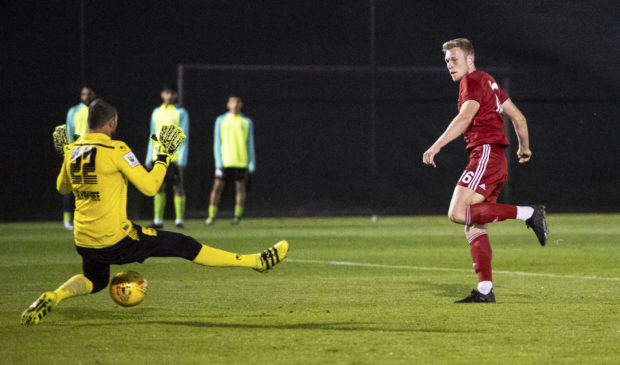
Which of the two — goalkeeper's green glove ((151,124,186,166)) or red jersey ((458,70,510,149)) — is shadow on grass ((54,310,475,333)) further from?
red jersey ((458,70,510,149))

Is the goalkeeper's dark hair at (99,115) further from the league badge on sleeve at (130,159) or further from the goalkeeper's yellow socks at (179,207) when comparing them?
the goalkeeper's yellow socks at (179,207)

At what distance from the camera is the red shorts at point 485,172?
25.6 feet

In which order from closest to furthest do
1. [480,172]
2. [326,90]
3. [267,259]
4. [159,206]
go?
[267,259] → [480,172] → [159,206] → [326,90]

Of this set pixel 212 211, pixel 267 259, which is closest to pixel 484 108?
pixel 267 259

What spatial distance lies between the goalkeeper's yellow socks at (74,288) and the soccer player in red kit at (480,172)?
272 centimetres

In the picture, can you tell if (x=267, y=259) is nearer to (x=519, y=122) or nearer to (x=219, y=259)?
(x=219, y=259)

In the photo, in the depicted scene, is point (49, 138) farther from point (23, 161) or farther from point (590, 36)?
point (590, 36)

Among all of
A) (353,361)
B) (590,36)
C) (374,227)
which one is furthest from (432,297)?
(590,36)

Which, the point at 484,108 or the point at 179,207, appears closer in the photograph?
the point at 484,108

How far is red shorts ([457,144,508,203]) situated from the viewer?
7793 millimetres

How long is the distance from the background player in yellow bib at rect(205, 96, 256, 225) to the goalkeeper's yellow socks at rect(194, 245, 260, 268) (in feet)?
36.6

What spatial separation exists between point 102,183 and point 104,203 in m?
0.13

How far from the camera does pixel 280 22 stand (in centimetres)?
1989

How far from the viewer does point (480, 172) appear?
780 cm
